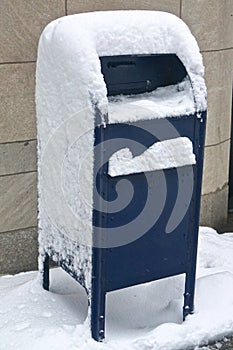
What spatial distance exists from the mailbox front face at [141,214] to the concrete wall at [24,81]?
51.7 inches

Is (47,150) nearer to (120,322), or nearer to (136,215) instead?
(136,215)

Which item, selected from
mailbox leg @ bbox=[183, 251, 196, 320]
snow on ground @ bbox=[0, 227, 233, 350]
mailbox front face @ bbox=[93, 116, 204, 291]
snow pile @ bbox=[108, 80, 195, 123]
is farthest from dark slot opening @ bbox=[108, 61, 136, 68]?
snow on ground @ bbox=[0, 227, 233, 350]

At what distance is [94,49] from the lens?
3299mm

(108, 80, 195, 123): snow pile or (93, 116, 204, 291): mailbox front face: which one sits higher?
(108, 80, 195, 123): snow pile

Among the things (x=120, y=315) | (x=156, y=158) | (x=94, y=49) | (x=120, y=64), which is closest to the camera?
(x=94, y=49)

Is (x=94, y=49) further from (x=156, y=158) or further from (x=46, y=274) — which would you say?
(x=46, y=274)

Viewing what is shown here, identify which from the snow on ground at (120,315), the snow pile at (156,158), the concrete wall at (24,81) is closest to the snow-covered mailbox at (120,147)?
the snow pile at (156,158)

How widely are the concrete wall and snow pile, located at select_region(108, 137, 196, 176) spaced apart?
1.34 metres

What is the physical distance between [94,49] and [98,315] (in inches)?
57.2

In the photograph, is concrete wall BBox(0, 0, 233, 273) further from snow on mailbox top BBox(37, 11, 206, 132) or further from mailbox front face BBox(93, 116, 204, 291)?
mailbox front face BBox(93, 116, 204, 291)

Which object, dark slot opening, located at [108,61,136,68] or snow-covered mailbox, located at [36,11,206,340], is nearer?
snow-covered mailbox, located at [36,11,206,340]

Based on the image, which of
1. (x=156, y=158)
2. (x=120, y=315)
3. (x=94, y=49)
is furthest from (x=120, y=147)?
(x=120, y=315)

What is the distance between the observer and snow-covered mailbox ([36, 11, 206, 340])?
3326 millimetres

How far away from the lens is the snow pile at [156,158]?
3.34 metres
